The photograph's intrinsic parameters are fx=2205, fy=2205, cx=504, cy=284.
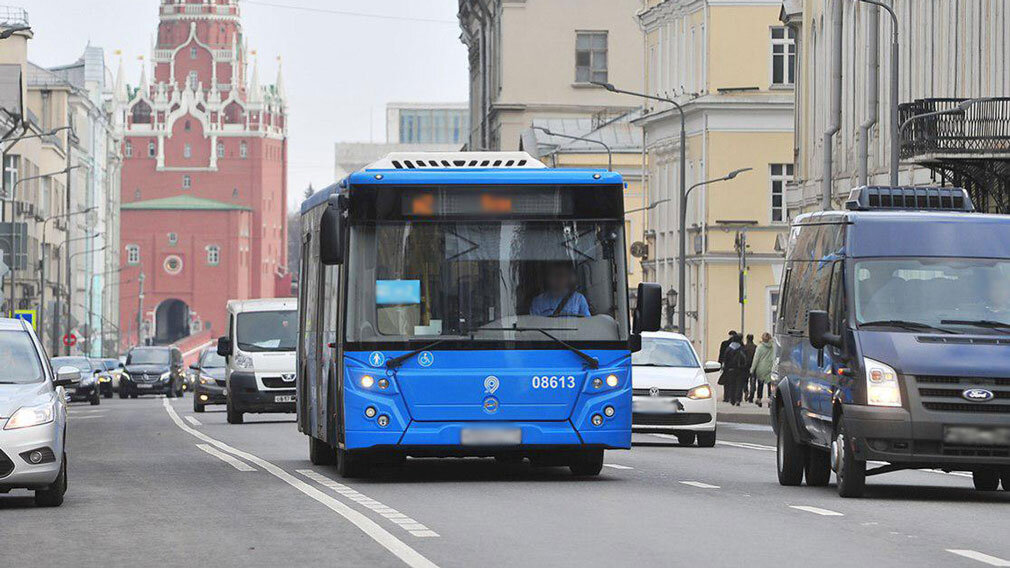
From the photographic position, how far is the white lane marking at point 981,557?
12.3 meters

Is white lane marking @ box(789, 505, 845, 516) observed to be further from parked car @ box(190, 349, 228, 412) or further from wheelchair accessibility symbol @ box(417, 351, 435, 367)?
parked car @ box(190, 349, 228, 412)

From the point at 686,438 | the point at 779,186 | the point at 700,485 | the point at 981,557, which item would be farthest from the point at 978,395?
the point at 779,186

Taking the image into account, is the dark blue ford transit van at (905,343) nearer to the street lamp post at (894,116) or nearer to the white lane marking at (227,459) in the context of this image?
the white lane marking at (227,459)

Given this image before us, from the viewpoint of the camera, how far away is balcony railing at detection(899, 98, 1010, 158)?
3772 cm

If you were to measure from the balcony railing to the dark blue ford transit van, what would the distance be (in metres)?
19.2

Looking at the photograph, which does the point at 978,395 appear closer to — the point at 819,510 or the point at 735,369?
the point at 819,510

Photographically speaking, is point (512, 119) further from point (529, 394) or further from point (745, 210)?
point (529, 394)

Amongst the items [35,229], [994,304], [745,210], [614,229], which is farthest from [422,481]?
[35,229]

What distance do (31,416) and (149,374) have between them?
65.1 metres

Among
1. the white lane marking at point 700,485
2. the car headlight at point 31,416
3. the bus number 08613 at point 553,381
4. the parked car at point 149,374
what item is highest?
the bus number 08613 at point 553,381

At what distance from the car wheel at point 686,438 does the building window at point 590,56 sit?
238ft

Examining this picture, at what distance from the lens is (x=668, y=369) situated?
3019 cm

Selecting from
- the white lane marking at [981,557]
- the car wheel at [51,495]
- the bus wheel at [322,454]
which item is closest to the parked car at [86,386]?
the bus wheel at [322,454]

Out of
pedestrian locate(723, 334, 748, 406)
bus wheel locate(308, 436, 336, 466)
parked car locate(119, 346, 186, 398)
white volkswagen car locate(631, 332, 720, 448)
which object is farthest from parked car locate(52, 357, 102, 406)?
bus wheel locate(308, 436, 336, 466)
